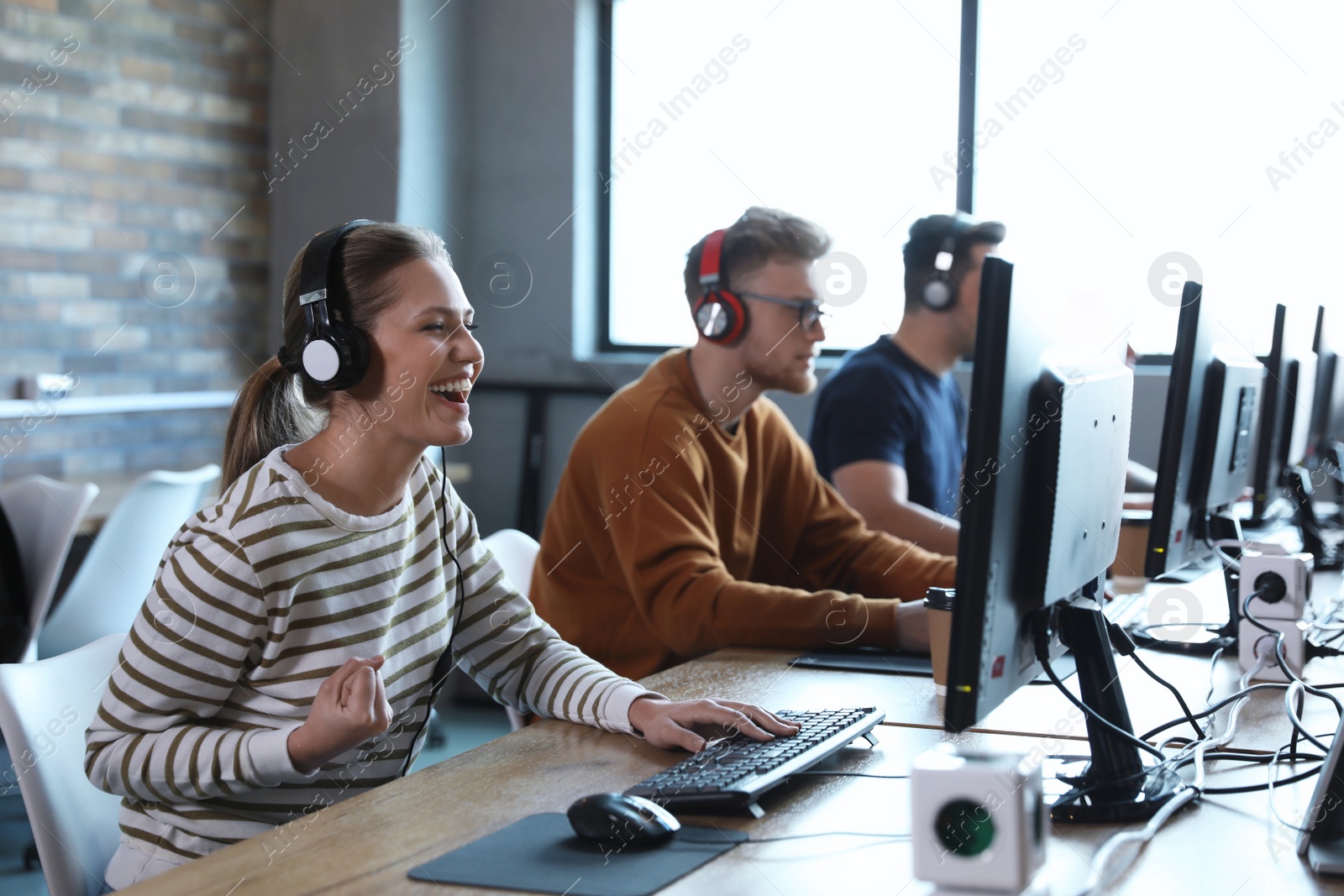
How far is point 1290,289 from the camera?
339cm

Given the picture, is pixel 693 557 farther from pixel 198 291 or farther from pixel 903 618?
pixel 198 291

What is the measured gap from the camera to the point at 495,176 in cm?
419

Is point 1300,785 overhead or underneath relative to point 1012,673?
underneath

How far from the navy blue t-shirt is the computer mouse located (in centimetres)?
159

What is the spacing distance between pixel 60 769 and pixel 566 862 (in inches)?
24.2

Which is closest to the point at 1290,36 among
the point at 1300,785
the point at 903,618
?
the point at 903,618

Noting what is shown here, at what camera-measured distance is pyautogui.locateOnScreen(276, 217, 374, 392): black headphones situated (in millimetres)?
1266

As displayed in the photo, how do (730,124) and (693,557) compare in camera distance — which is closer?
(693,557)

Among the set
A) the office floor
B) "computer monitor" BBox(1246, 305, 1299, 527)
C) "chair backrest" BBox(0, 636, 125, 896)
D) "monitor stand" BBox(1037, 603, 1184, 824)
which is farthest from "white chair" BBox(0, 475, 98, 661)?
"computer monitor" BBox(1246, 305, 1299, 527)

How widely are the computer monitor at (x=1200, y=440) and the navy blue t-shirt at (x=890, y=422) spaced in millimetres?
787

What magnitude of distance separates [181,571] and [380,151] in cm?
301

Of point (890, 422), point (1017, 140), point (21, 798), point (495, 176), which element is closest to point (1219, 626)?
point (890, 422)

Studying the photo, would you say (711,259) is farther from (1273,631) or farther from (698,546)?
(1273,631)

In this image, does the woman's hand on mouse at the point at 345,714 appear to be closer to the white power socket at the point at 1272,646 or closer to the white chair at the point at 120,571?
the white power socket at the point at 1272,646
